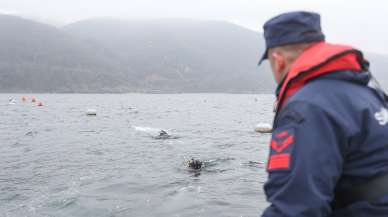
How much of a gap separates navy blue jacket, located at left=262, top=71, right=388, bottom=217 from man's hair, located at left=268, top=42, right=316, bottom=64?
0.27 metres

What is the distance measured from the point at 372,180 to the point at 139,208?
889 centimetres

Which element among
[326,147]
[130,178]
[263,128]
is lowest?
A: [263,128]

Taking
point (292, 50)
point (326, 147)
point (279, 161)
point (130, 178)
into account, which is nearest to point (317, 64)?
point (292, 50)

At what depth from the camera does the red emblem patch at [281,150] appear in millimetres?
2346

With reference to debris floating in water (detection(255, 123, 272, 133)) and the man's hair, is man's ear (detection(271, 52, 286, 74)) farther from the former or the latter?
debris floating in water (detection(255, 123, 272, 133))

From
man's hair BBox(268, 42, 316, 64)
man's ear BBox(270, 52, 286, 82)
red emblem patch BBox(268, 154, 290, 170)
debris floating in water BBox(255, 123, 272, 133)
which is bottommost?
debris floating in water BBox(255, 123, 272, 133)

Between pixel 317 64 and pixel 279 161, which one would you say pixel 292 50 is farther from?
pixel 279 161

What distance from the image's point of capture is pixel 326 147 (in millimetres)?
2301

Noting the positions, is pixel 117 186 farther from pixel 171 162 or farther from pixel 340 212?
pixel 340 212

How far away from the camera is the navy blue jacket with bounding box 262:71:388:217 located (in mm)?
2301

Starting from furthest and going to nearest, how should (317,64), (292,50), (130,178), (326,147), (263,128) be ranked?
(263,128) < (130,178) < (292,50) < (317,64) < (326,147)

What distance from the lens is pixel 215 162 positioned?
17.6m

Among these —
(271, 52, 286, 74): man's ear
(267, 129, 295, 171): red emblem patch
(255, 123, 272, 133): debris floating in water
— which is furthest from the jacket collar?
(255, 123, 272, 133): debris floating in water

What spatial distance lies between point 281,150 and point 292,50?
71cm
